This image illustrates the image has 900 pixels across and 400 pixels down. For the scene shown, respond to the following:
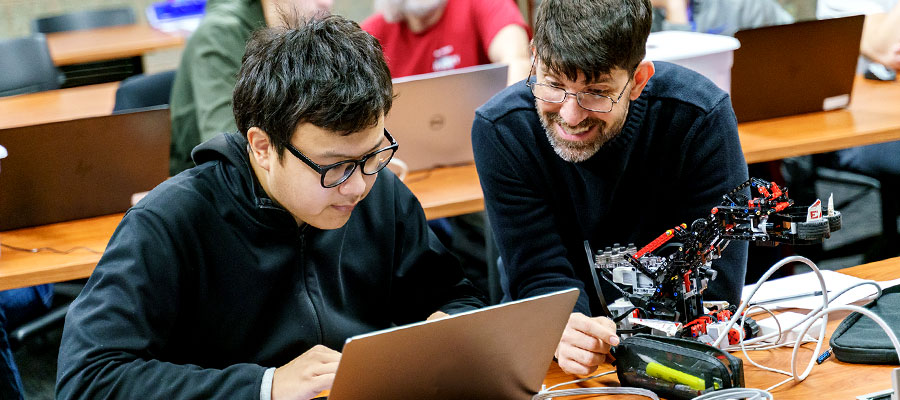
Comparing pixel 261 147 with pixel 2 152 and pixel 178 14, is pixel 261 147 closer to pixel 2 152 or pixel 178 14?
pixel 2 152

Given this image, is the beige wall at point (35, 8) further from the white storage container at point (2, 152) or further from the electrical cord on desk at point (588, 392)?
the electrical cord on desk at point (588, 392)

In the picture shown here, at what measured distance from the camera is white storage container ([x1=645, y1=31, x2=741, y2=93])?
2.46 meters

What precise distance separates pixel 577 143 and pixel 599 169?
134 millimetres

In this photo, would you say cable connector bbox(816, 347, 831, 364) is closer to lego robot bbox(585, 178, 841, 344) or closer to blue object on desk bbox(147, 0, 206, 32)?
lego robot bbox(585, 178, 841, 344)

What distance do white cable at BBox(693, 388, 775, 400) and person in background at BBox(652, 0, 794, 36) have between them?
8.87 ft

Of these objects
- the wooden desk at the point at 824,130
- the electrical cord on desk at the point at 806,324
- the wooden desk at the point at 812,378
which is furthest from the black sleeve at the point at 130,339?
the wooden desk at the point at 824,130

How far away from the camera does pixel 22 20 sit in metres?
6.01

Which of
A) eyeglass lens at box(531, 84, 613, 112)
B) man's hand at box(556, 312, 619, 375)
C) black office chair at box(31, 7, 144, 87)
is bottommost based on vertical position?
black office chair at box(31, 7, 144, 87)

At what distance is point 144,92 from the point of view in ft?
10.8

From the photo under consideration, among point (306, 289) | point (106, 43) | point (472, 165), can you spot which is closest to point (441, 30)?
point (472, 165)

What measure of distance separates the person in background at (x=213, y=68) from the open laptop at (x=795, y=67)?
1.30 m

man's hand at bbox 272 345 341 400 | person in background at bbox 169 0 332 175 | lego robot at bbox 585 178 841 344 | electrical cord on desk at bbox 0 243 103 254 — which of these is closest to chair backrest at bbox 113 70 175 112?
person in background at bbox 169 0 332 175

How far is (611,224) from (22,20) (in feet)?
17.4

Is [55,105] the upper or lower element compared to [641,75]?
lower
